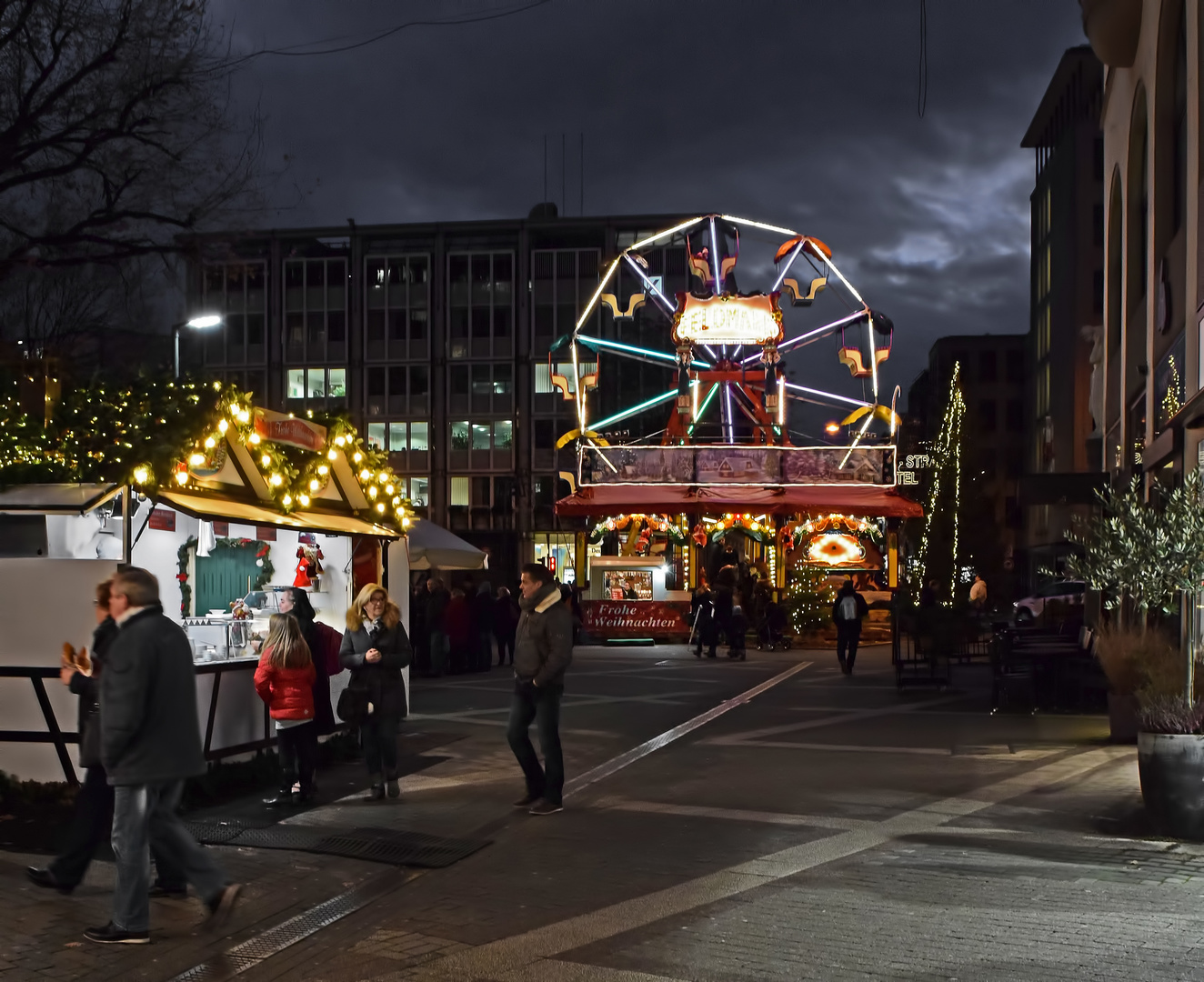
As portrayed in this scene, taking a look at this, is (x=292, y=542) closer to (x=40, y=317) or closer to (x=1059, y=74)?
(x=40, y=317)

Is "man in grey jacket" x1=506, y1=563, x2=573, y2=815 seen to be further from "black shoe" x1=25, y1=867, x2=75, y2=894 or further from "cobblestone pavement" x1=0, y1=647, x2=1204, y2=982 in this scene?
"black shoe" x1=25, y1=867, x2=75, y2=894

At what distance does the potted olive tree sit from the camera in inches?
368

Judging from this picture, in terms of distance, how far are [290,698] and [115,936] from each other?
406 centimetres

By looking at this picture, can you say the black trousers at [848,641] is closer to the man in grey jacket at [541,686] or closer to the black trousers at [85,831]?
the man in grey jacket at [541,686]

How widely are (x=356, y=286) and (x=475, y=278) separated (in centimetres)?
595

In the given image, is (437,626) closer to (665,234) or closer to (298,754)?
(298,754)

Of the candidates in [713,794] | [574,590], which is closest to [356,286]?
[574,590]

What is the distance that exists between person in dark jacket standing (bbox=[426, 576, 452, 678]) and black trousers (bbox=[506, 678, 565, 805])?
14.3m

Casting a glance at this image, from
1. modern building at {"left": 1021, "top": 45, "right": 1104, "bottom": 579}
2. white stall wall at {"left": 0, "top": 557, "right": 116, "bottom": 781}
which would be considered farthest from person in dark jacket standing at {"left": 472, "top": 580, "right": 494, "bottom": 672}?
modern building at {"left": 1021, "top": 45, "right": 1104, "bottom": 579}

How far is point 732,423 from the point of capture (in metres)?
39.2

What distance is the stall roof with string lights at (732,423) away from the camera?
3641 centimetres

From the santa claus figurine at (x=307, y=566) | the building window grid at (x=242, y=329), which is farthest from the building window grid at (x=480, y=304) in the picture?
the santa claus figurine at (x=307, y=566)

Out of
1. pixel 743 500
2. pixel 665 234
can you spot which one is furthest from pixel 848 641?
pixel 665 234

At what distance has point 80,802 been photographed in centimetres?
763
